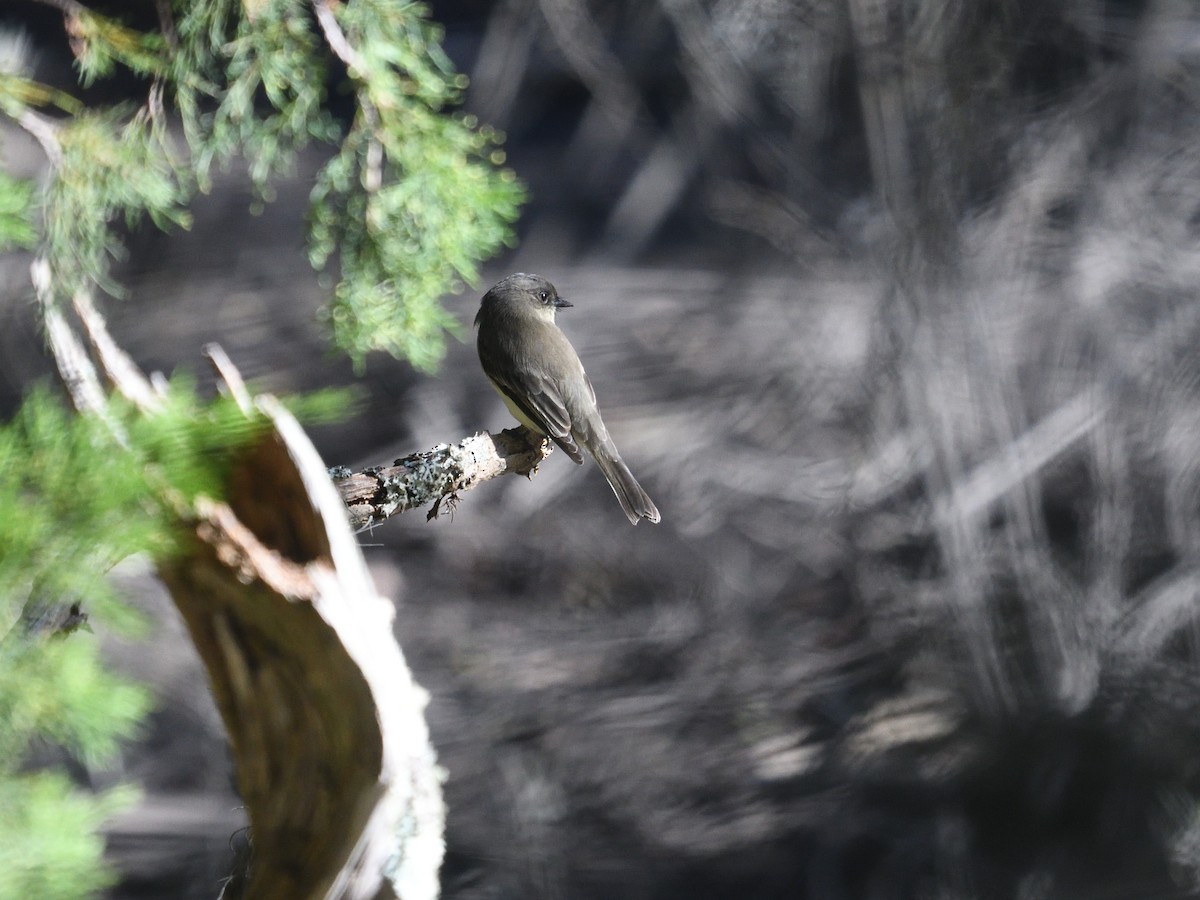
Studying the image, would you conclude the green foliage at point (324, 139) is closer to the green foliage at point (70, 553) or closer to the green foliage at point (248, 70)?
the green foliage at point (248, 70)

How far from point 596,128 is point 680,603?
111 centimetres

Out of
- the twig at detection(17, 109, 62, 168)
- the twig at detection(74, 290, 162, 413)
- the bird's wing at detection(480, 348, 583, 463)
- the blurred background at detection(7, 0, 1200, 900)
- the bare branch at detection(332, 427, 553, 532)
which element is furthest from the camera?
the blurred background at detection(7, 0, 1200, 900)

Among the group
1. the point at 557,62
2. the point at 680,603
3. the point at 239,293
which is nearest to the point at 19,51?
the point at 239,293

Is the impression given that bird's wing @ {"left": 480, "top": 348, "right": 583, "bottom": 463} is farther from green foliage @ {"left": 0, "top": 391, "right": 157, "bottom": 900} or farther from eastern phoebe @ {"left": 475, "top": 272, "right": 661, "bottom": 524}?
green foliage @ {"left": 0, "top": 391, "right": 157, "bottom": 900}

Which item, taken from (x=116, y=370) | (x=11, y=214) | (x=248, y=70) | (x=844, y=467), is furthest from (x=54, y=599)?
(x=844, y=467)

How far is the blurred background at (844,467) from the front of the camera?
2.43 m

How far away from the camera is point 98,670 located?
1.82ft

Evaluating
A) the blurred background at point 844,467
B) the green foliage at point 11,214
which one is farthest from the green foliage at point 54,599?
the blurred background at point 844,467

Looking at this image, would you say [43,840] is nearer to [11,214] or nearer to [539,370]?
[11,214]

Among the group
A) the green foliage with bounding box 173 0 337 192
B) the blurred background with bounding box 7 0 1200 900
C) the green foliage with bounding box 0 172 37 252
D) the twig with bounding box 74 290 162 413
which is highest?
the green foliage with bounding box 0 172 37 252

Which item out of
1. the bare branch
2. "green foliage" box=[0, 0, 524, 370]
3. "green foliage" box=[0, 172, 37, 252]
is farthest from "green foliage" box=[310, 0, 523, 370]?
"green foliage" box=[0, 172, 37, 252]

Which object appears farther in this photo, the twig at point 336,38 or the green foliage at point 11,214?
the twig at point 336,38

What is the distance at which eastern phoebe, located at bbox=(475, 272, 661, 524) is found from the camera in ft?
6.02

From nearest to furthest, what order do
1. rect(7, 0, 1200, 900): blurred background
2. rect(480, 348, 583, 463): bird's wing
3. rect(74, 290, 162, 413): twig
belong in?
rect(74, 290, 162, 413): twig → rect(480, 348, 583, 463): bird's wing → rect(7, 0, 1200, 900): blurred background
